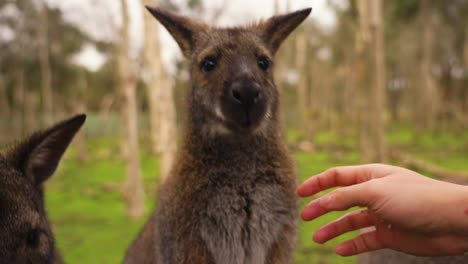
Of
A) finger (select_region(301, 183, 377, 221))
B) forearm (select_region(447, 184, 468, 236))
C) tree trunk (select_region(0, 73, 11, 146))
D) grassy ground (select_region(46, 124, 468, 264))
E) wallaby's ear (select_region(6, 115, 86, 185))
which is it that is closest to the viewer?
forearm (select_region(447, 184, 468, 236))

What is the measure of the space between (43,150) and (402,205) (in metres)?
1.67

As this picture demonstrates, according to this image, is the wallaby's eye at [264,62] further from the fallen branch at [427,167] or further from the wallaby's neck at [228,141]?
the fallen branch at [427,167]

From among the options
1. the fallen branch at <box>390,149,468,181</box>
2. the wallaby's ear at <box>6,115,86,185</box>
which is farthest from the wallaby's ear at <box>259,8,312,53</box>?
the fallen branch at <box>390,149,468,181</box>

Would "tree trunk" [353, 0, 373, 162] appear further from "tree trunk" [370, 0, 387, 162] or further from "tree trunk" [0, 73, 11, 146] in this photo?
"tree trunk" [0, 73, 11, 146]

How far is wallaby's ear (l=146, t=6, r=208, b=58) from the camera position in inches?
86.2

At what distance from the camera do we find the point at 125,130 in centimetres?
619

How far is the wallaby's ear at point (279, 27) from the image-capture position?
2.19m

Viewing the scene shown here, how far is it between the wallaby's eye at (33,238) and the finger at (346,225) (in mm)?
1284

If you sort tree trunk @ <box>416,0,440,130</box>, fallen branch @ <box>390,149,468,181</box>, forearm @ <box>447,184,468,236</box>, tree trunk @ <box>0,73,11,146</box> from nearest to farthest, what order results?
1. forearm @ <box>447,184,468,236</box>
2. fallen branch @ <box>390,149,468,181</box>
3. tree trunk @ <box>416,0,440,130</box>
4. tree trunk @ <box>0,73,11,146</box>

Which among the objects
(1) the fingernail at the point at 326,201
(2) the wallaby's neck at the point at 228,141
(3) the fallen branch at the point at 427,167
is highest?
(2) the wallaby's neck at the point at 228,141

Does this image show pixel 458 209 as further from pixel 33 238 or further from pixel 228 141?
pixel 33 238

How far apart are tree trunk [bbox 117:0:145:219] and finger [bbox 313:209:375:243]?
452cm

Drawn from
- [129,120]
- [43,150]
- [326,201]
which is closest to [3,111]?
[129,120]

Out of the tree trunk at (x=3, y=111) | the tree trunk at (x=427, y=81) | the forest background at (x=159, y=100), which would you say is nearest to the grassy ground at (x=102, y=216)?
the forest background at (x=159, y=100)
